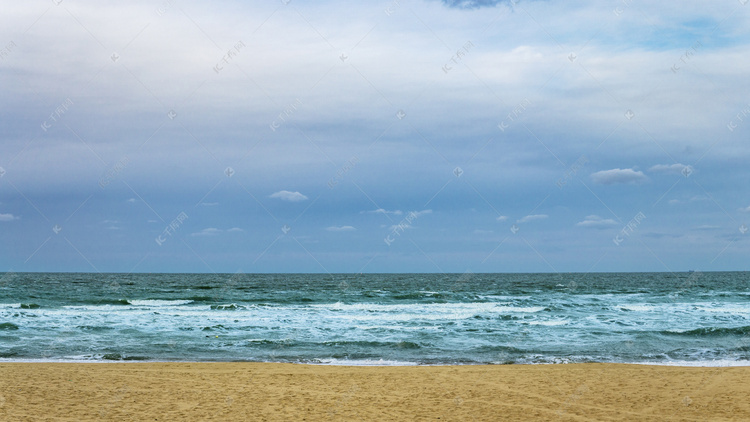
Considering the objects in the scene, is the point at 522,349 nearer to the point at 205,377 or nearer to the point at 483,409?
the point at 483,409

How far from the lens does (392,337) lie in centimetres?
1930

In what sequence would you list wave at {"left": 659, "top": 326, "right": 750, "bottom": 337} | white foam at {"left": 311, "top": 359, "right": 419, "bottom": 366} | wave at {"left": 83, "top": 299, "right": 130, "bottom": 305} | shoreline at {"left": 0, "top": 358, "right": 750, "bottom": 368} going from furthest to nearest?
wave at {"left": 83, "top": 299, "right": 130, "bottom": 305} → wave at {"left": 659, "top": 326, "right": 750, "bottom": 337} → white foam at {"left": 311, "top": 359, "right": 419, "bottom": 366} → shoreline at {"left": 0, "top": 358, "right": 750, "bottom": 368}

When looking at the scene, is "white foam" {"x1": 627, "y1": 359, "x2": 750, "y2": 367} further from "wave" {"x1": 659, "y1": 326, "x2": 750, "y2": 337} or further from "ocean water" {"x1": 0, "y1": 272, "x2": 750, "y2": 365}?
"wave" {"x1": 659, "y1": 326, "x2": 750, "y2": 337}

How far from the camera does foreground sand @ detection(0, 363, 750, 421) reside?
9.20 m

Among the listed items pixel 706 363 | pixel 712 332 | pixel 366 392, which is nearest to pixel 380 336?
pixel 366 392

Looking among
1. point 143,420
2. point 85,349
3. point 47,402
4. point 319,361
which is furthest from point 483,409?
point 85,349

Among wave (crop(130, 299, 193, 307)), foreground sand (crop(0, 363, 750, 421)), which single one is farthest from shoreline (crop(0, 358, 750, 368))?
wave (crop(130, 299, 193, 307))

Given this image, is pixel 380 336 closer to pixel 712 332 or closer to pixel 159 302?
pixel 712 332

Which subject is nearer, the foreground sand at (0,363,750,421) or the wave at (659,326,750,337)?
the foreground sand at (0,363,750,421)

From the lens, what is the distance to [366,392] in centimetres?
1082

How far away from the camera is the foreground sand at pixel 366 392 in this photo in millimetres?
9203

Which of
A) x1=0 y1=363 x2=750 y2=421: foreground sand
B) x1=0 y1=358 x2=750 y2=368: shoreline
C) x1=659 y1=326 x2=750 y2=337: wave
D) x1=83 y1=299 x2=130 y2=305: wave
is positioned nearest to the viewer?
x1=0 y1=363 x2=750 y2=421: foreground sand

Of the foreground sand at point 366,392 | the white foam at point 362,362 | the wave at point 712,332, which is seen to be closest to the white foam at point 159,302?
the foreground sand at point 366,392

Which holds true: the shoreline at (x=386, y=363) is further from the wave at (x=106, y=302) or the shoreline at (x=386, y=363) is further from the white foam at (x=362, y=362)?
the wave at (x=106, y=302)
